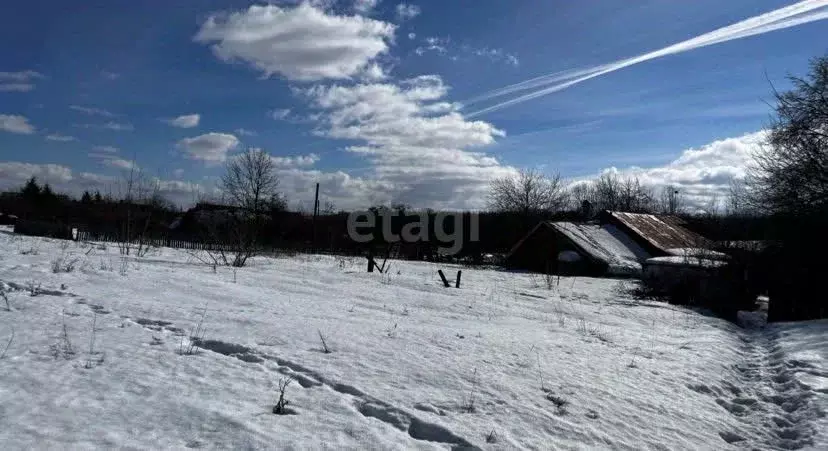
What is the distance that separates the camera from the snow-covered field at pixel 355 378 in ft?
12.4

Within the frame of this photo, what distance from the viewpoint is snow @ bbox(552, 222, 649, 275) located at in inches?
1153

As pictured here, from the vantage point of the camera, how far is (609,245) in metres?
31.4

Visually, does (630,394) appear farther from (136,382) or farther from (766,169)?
(766,169)

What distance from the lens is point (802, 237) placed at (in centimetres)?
1866

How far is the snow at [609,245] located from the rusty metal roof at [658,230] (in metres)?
0.81

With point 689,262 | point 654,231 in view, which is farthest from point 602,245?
point 689,262

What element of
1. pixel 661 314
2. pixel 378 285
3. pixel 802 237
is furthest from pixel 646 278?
pixel 378 285

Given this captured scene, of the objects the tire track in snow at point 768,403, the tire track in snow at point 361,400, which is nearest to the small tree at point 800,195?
the tire track in snow at point 768,403

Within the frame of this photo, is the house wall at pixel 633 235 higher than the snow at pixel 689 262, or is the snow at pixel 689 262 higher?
the house wall at pixel 633 235

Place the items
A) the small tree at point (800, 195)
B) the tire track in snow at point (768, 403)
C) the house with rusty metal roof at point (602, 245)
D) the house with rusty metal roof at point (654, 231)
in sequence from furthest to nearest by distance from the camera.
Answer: the house with rusty metal roof at point (654, 231) → the house with rusty metal roof at point (602, 245) → the small tree at point (800, 195) → the tire track in snow at point (768, 403)

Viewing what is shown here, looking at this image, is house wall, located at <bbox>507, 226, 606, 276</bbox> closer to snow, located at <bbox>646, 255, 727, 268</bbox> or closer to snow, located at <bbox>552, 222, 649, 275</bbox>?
snow, located at <bbox>552, 222, 649, 275</bbox>

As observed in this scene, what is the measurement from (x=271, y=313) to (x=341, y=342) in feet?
7.24

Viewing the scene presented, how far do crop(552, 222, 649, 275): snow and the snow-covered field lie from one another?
62.6 feet

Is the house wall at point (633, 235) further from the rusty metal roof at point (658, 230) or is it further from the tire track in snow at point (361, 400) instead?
the tire track in snow at point (361, 400)
